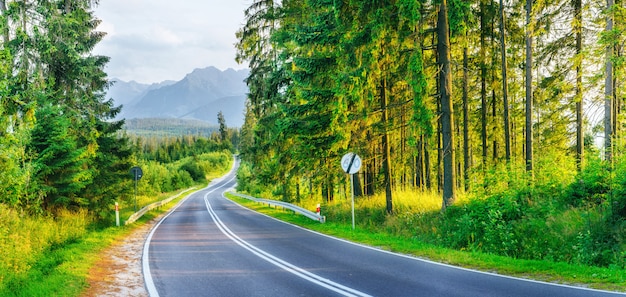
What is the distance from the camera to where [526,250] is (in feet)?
31.9

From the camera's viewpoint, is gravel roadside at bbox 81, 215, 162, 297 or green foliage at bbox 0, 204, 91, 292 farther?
green foliage at bbox 0, 204, 91, 292

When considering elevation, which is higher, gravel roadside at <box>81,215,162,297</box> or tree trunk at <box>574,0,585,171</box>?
tree trunk at <box>574,0,585,171</box>

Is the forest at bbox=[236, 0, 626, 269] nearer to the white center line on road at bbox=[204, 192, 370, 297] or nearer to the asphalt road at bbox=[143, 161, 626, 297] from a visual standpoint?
the asphalt road at bbox=[143, 161, 626, 297]

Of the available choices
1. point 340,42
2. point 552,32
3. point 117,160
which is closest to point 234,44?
point 117,160

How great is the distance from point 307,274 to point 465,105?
1348 centimetres

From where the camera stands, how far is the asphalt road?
6.89 m

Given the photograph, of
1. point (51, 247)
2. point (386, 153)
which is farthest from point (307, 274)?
point (386, 153)

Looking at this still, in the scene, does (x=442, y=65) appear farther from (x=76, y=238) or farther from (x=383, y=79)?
(x=76, y=238)

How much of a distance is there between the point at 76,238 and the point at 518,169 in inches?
577

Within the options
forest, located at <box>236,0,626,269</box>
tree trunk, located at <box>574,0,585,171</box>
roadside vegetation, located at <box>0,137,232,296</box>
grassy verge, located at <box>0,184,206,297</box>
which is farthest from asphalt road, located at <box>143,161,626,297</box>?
tree trunk, located at <box>574,0,585,171</box>

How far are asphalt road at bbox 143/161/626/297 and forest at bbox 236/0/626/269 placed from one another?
2.56m

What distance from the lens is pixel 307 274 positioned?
8.37 m

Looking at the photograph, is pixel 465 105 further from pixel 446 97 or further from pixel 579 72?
pixel 446 97

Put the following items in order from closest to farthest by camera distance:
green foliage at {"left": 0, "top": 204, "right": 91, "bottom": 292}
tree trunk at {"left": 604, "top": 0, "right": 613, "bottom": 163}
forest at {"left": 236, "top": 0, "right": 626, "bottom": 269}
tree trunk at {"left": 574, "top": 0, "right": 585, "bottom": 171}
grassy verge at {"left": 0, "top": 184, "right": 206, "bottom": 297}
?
1. grassy verge at {"left": 0, "top": 184, "right": 206, "bottom": 297}
2. green foliage at {"left": 0, "top": 204, "right": 91, "bottom": 292}
3. forest at {"left": 236, "top": 0, "right": 626, "bottom": 269}
4. tree trunk at {"left": 604, "top": 0, "right": 613, "bottom": 163}
5. tree trunk at {"left": 574, "top": 0, "right": 585, "bottom": 171}
